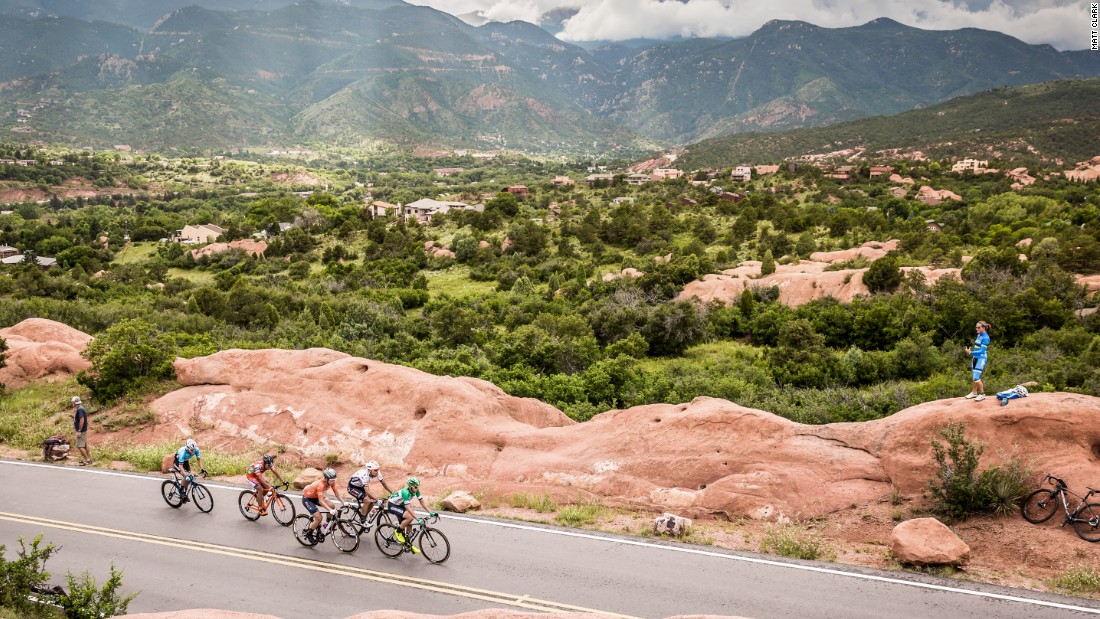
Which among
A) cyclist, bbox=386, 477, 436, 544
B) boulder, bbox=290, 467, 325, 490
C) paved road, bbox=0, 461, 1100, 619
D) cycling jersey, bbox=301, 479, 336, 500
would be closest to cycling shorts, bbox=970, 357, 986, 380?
paved road, bbox=0, 461, 1100, 619

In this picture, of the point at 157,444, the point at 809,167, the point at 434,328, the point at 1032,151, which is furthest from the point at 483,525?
the point at 1032,151

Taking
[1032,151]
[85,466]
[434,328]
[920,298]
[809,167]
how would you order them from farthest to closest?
[1032,151] → [809,167] → [434,328] → [920,298] → [85,466]

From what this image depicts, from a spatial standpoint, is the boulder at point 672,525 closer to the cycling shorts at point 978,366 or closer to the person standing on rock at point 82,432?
the cycling shorts at point 978,366

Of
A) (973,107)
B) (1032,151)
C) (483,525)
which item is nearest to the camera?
(483,525)

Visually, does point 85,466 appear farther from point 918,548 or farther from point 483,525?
point 918,548

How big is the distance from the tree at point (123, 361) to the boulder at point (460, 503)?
1405cm

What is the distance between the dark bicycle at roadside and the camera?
427 inches

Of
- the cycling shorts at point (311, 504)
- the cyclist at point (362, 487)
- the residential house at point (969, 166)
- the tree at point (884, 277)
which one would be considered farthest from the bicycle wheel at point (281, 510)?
the residential house at point (969, 166)

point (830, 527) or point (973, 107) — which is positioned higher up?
point (973, 107)

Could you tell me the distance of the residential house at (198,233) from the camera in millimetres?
78975

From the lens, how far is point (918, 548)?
35.2 feet

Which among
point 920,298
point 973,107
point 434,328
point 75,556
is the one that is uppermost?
point 973,107

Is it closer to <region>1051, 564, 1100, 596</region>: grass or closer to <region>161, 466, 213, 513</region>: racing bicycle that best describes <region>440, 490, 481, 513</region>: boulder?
<region>161, 466, 213, 513</region>: racing bicycle

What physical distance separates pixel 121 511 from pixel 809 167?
99864mm
